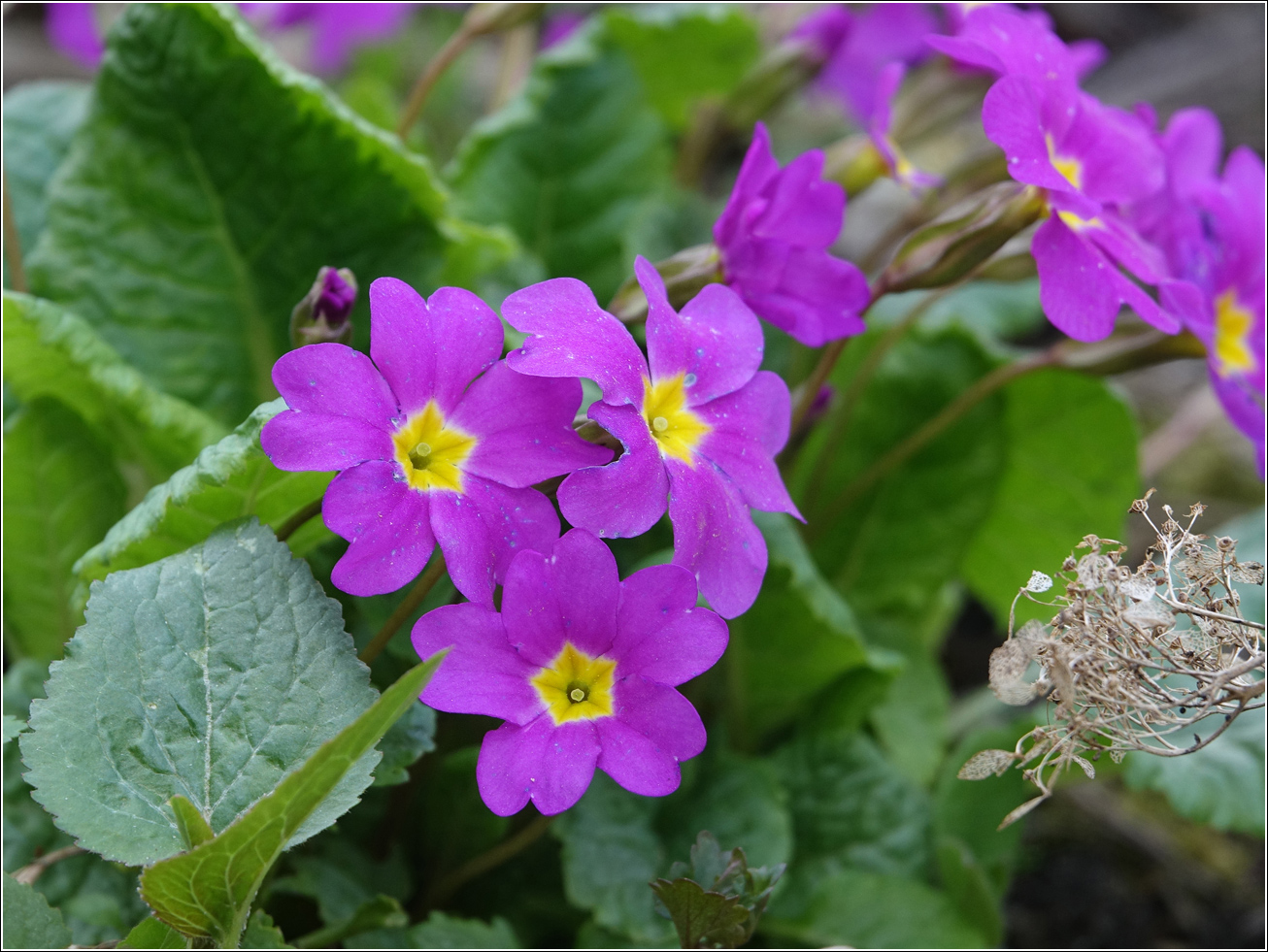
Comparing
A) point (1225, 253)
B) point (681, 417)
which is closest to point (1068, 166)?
point (1225, 253)

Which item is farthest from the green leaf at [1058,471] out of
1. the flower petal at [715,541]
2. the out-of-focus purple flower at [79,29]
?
the out-of-focus purple flower at [79,29]

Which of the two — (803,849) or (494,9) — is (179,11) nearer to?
(494,9)

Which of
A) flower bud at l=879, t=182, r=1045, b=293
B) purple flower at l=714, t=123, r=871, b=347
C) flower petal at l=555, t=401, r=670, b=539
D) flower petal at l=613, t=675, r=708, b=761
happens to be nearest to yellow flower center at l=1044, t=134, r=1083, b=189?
flower bud at l=879, t=182, r=1045, b=293

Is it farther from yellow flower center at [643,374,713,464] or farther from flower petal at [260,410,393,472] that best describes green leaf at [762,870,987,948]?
flower petal at [260,410,393,472]

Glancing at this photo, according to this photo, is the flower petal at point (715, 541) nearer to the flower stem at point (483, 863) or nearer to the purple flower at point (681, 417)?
the purple flower at point (681, 417)

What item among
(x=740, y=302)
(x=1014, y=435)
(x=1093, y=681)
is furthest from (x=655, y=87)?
(x=1093, y=681)

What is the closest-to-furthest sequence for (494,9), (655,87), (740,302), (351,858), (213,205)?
(740,302) < (351,858) < (213,205) < (494,9) < (655,87)
